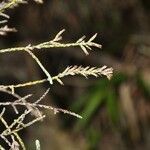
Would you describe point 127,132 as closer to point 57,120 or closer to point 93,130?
point 93,130

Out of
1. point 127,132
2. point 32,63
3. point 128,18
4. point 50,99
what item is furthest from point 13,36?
point 127,132

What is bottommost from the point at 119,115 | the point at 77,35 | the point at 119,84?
the point at 119,115

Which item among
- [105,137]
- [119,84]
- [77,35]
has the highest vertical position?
[77,35]

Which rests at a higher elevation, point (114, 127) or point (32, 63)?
point (32, 63)

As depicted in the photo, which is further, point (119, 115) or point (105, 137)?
point (105, 137)

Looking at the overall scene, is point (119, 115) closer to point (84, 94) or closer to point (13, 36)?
point (84, 94)

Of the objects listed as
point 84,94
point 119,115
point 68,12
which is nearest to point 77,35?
point 68,12
